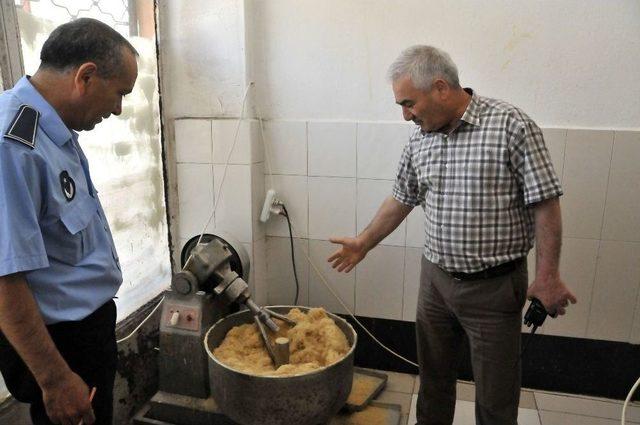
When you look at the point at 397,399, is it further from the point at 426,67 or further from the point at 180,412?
the point at 426,67

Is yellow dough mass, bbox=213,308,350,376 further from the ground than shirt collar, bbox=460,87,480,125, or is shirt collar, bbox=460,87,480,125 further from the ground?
shirt collar, bbox=460,87,480,125

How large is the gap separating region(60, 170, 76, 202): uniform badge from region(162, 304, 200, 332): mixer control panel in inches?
35.4

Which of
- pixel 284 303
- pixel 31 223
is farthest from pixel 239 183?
pixel 31 223

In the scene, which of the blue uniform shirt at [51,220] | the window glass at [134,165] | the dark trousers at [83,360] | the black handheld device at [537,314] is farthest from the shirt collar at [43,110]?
the black handheld device at [537,314]

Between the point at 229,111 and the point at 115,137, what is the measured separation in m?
0.52

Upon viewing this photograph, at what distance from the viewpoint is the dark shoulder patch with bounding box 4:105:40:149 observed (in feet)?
3.25

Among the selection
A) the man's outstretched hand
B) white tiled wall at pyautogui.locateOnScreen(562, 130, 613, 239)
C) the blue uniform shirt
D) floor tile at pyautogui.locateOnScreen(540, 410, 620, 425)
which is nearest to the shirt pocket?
the blue uniform shirt

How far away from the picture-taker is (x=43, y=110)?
108 cm

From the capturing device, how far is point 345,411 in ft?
6.77

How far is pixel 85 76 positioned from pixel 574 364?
2.33 metres

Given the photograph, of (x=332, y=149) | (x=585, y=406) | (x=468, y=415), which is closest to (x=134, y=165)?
(x=332, y=149)

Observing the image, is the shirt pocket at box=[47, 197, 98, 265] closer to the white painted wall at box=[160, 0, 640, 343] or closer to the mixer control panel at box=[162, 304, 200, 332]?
the mixer control panel at box=[162, 304, 200, 332]

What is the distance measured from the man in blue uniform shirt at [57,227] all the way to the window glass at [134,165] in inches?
27.4

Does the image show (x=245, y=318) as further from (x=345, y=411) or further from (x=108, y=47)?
(x=108, y=47)
